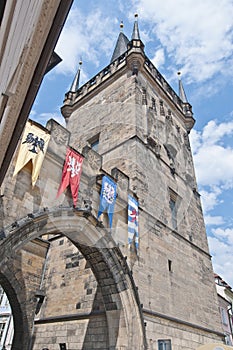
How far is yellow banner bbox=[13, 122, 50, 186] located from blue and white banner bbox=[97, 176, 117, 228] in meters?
1.85

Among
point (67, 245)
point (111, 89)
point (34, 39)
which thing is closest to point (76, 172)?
point (67, 245)

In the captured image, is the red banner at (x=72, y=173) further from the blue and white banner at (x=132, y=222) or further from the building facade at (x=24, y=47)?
the building facade at (x=24, y=47)

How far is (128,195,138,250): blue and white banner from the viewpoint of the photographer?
727 centimetres

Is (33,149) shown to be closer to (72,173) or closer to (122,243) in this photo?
(72,173)

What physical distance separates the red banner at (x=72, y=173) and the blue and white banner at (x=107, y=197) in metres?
0.75

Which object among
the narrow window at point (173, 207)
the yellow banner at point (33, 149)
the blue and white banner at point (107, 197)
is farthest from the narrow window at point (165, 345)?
the narrow window at point (173, 207)

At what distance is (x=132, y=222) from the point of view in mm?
7465

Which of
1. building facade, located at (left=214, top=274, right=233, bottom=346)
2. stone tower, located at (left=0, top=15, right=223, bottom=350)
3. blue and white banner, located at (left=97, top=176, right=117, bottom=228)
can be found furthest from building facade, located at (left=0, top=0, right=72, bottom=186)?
building facade, located at (left=214, top=274, right=233, bottom=346)

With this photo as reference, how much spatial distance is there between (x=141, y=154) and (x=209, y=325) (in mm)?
6227

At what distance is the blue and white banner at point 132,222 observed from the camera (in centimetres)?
727

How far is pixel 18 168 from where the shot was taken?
5.22 meters

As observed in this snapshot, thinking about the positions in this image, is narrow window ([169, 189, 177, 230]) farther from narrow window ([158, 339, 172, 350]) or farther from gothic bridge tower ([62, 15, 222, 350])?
narrow window ([158, 339, 172, 350])

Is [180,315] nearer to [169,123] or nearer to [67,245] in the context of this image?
[67,245]

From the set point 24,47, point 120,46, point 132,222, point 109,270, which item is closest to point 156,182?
point 132,222
